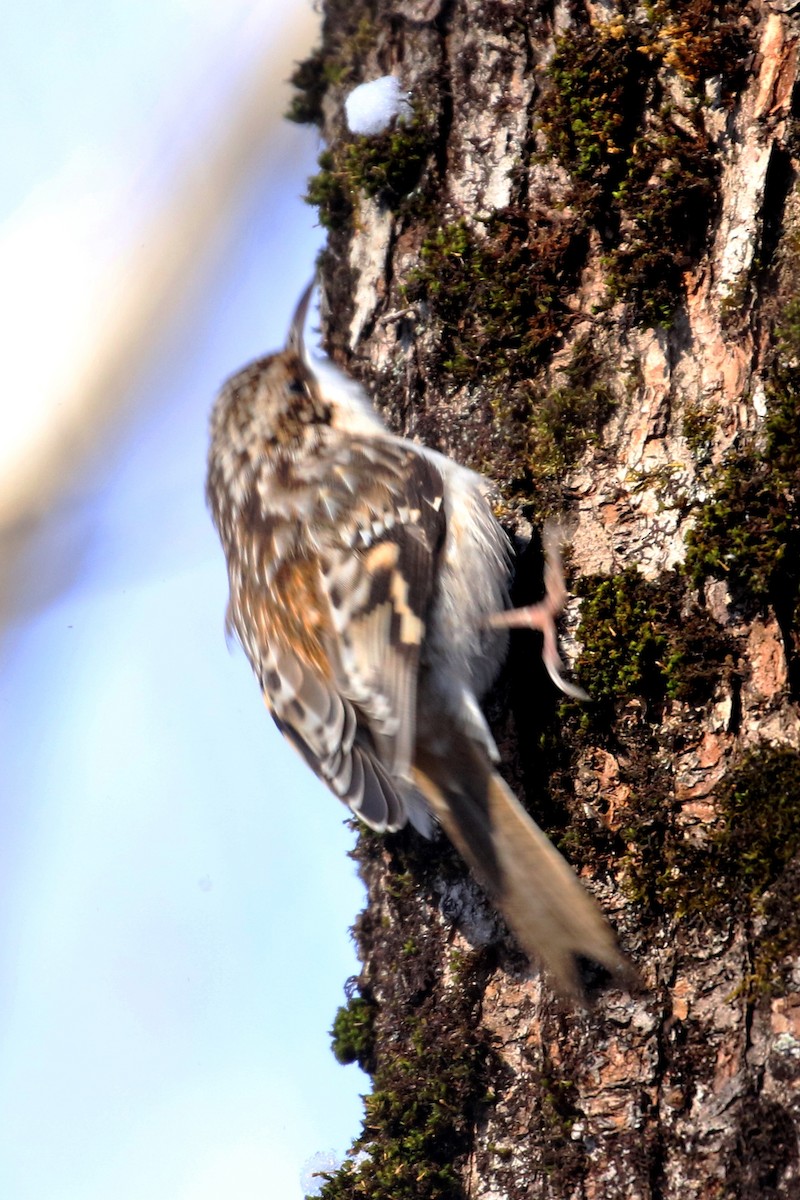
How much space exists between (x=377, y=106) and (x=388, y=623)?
1.24 metres

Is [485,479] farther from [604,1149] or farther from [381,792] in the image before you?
[604,1149]

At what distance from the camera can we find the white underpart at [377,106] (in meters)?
2.66

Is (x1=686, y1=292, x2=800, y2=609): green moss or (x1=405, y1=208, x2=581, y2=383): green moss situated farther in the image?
(x1=405, y1=208, x2=581, y2=383): green moss

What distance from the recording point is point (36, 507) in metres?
2.48

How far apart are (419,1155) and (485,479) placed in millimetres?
1306

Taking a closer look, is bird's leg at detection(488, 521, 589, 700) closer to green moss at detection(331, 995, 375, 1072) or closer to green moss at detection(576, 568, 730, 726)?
green moss at detection(576, 568, 730, 726)

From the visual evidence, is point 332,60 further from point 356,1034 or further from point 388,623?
point 356,1034

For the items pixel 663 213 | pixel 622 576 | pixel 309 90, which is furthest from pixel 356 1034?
pixel 309 90

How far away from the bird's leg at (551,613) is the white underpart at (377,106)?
108 centimetres

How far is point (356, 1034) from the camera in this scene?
2.35 meters

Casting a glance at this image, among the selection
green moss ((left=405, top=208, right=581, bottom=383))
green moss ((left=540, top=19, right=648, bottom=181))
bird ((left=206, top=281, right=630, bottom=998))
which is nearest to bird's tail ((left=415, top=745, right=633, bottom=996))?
bird ((left=206, top=281, right=630, bottom=998))

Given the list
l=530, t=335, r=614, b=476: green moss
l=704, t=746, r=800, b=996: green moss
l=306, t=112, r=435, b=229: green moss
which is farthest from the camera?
l=306, t=112, r=435, b=229: green moss

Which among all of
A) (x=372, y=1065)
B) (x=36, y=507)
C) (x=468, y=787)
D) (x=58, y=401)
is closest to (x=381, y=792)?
(x=468, y=787)

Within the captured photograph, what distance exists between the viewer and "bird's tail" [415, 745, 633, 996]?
1935 millimetres
